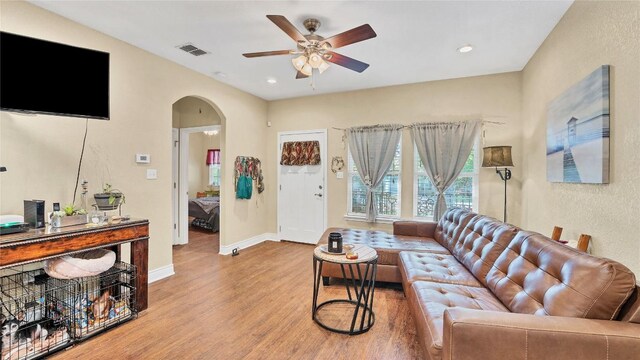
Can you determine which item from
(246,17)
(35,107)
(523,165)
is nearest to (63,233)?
(35,107)

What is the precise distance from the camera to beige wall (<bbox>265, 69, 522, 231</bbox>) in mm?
3861

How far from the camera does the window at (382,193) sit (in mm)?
4484

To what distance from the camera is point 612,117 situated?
182cm

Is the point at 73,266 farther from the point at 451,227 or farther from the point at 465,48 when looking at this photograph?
the point at 465,48

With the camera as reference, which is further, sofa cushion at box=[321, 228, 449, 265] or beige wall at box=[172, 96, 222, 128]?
beige wall at box=[172, 96, 222, 128]

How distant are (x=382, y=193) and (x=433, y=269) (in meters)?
2.18

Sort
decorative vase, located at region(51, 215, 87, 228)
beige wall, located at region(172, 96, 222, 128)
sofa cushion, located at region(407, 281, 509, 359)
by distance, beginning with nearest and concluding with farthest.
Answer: sofa cushion, located at region(407, 281, 509, 359), decorative vase, located at region(51, 215, 87, 228), beige wall, located at region(172, 96, 222, 128)

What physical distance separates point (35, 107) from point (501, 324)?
3.22 m

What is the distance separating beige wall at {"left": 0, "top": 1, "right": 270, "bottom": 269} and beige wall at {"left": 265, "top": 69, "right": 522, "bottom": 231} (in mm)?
1187

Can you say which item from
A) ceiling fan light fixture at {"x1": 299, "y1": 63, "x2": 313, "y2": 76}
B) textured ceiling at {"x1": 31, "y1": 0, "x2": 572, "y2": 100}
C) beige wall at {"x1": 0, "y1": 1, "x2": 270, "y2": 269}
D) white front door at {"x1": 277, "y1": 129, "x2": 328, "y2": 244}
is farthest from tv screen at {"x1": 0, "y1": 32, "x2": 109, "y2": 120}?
white front door at {"x1": 277, "y1": 129, "x2": 328, "y2": 244}

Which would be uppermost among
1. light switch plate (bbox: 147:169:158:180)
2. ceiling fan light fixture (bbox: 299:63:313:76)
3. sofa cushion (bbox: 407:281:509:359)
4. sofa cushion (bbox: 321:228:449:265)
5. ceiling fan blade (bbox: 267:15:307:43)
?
ceiling fan blade (bbox: 267:15:307:43)

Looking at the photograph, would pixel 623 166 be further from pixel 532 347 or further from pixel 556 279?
pixel 532 347

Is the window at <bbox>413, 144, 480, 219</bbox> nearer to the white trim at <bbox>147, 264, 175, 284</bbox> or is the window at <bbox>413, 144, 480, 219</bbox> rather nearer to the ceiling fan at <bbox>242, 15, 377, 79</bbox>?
the ceiling fan at <bbox>242, 15, 377, 79</bbox>

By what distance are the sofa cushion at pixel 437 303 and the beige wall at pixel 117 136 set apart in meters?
2.96
